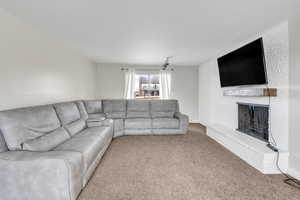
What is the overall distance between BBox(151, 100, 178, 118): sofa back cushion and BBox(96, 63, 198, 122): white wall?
1.07 metres

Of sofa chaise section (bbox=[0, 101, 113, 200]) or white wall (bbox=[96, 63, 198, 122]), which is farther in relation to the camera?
white wall (bbox=[96, 63, 198, 122])

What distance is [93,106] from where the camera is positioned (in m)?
3.92

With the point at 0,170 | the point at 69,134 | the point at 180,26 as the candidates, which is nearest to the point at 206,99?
the point at 180,26

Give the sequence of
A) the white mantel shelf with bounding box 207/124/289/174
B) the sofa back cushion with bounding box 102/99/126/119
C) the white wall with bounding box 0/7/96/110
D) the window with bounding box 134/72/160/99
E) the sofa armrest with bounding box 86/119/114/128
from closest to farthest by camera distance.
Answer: the white wall with bounding box 0/7/96/110 < the white mantel shelf with bounding box 207/124/289/174 < the sofa armrest with bounding box 86/119/114/128 < the sofa back cushion with bounding box 102/99/126/119 < the window with bounding box 134/72/160/99

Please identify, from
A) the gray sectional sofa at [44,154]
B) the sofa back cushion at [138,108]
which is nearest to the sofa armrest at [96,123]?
A: the gray sectional sofa at [44,154]

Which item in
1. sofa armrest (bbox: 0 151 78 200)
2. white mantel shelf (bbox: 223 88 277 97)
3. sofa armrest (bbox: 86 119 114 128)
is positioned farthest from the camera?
sofa armrest (bbox: 86 119 114 128)

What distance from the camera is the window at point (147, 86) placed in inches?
215

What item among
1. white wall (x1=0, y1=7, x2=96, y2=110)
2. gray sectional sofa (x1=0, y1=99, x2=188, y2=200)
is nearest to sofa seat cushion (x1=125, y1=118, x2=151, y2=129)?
gray sectional sofa (x1=0, y1=99, x2=188, y2=200)

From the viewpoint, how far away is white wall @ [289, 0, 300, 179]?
187 cm

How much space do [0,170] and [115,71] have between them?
14.2 feet

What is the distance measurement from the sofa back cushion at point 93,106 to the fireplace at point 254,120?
3.71m

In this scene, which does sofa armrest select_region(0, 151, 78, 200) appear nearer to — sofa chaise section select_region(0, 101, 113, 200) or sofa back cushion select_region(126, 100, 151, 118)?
sofa chaise section select_region(0, 101, 113, 200)

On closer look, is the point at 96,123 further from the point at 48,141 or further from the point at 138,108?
the point at 138,108

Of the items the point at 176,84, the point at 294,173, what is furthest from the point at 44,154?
the point at 176,84
